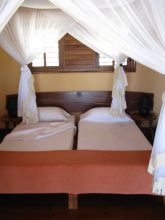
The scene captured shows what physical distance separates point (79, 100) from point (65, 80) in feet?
1.35

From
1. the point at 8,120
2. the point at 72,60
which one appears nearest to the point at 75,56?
the point at 72,60

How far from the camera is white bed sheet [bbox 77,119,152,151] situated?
2789mm

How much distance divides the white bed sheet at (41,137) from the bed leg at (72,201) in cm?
61

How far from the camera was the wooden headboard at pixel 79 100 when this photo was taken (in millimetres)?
4273

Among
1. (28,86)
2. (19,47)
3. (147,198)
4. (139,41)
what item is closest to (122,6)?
(139,41)

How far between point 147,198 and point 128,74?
2348 millimetres

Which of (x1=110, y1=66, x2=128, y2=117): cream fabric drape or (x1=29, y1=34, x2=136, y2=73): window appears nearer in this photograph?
(x1=110, y1=66, x2=128, y2=117): cream fabric drape

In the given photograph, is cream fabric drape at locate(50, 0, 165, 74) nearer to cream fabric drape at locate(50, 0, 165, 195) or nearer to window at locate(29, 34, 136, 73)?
cream fabric drape at locate(50, 0, 165, 195)

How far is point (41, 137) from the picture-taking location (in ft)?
10.2

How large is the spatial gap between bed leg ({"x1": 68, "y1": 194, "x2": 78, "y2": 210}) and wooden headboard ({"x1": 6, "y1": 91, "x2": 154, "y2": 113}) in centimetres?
217

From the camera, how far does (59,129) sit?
339 cm

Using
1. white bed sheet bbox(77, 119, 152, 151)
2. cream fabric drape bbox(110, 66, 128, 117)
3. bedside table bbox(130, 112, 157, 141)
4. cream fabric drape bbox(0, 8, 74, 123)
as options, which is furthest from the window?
white bed sheet bbox(77, 119, 152, 151)

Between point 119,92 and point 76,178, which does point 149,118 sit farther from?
point 76,178

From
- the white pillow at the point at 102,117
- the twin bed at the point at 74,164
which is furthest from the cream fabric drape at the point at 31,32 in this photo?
the white pillow at the point at 102,117
